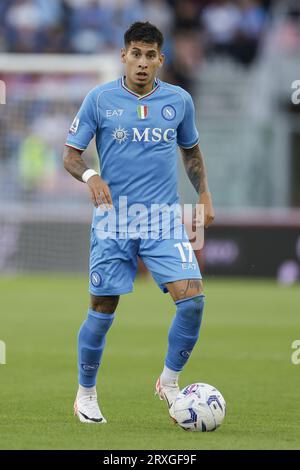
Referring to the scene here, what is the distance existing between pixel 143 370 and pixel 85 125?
134 inches

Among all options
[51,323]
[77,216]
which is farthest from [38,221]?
[51,323]

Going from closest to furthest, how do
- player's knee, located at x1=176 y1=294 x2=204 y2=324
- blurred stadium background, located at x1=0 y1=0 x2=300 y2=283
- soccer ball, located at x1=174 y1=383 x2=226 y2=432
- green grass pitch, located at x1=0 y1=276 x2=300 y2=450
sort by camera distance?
green grass pitch, located at x1=0 y1=276 x2=300 y2=450, soccer ball, located at x1=174 y1=383 x2=226 y2=432, player's knee, located at x1=176 y1=294 x2=204 y2=324, blurred stadium background, located at x1=0 y1=0 x2=300 y2=283

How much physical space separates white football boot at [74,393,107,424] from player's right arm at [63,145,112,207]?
3.99ft

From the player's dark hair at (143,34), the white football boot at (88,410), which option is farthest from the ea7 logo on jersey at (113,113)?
the white football boot at (88,410)

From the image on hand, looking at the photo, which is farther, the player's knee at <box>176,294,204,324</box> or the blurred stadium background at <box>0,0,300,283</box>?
the blurred stadium background at <box>0,0,300,283</box>

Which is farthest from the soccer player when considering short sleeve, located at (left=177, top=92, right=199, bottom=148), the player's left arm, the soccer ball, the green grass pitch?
the green grass pitch

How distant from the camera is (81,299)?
17391 mm

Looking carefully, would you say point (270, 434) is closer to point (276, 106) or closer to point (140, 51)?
point (140, 51)

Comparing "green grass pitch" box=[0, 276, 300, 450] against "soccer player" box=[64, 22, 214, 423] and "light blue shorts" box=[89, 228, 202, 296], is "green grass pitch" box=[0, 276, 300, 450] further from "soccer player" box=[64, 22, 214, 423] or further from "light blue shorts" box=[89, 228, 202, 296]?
"light blue shorts" box=[89, 228, 202, 296]

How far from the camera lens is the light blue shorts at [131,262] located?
297 inches

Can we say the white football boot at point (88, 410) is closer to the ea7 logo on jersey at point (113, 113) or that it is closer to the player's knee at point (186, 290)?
the player's knee at point (186, 290)

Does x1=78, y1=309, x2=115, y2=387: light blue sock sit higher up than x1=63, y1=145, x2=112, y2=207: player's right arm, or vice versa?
x1=63, y1=145, x2=112, y2=207: player's right arm

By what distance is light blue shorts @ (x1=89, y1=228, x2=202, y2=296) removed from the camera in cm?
754
